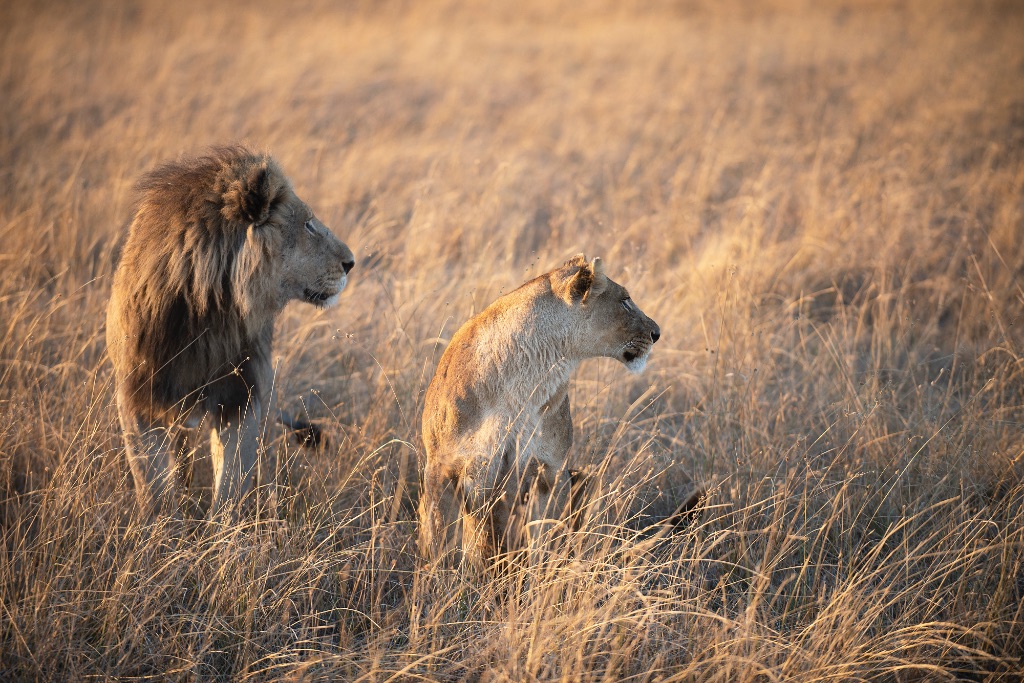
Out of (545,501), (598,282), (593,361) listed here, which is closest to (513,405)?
(545,501)

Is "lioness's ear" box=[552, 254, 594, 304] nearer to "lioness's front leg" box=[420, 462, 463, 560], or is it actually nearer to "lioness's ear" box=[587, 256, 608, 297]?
"lioness's ear" box=[587, 256, 608, 297]

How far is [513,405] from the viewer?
10.9 ft

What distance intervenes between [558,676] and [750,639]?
69cm

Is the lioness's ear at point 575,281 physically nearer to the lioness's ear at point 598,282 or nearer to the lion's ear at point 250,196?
the lioness's ear at point 598,282

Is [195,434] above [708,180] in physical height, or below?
below

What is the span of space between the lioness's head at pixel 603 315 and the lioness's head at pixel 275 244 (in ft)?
3.91

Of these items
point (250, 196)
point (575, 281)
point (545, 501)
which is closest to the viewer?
point (575, 281)

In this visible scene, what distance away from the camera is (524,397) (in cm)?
333

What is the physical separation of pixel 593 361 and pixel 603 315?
6.78ft

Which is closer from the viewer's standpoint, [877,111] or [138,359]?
[138,359]

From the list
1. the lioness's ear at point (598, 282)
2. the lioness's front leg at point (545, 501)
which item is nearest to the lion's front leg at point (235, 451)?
the lioness's front leg at point (545, 501)

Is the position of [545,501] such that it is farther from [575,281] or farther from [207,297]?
[207,297]

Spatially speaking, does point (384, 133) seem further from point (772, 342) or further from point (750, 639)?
point (750, 639)

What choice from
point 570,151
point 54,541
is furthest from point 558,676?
point 570,151
